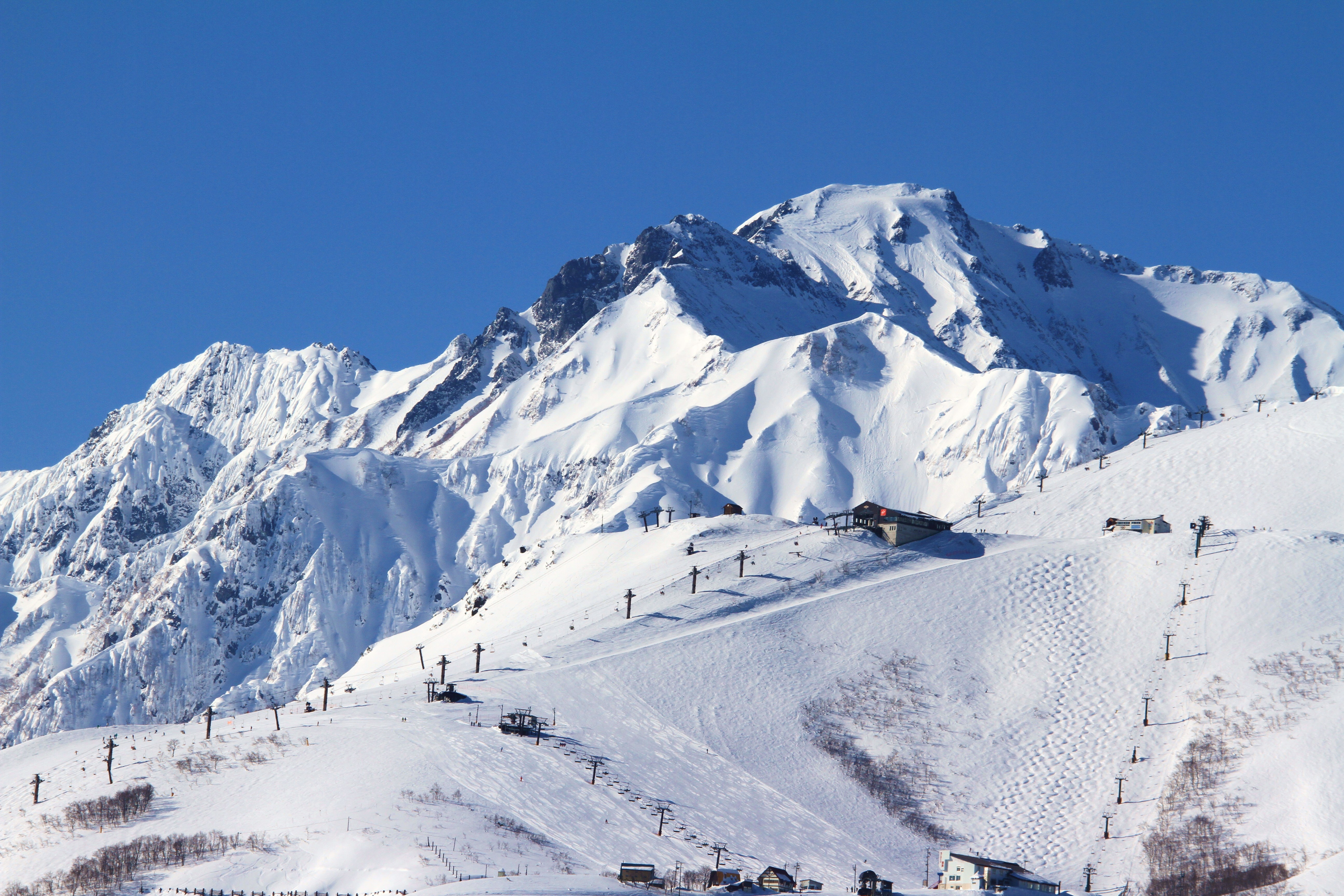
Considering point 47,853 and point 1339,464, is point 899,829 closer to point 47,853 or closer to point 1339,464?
point 47,853

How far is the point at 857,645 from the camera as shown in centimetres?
12131

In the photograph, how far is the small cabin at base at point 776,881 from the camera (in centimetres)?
8169

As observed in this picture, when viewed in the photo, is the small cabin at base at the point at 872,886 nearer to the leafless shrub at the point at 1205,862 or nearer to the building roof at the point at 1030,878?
the building roof at the point at 1030,878

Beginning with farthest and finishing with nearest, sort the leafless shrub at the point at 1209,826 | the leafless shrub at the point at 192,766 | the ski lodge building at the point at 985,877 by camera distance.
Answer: the leafless shrub at the point at 192,766
the leafless shrub at the point at 1209,826
the ski lodge building at the point at 985,877

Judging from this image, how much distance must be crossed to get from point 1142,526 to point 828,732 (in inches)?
1800

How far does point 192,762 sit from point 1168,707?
6949cm

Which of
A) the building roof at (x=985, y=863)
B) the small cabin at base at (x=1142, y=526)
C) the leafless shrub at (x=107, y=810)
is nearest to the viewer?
the building roof at (x=985, y=863)

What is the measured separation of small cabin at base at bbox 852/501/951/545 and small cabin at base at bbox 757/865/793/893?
60.9 m

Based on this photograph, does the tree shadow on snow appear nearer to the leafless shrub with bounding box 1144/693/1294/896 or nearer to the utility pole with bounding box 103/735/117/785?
the leafless shrub with bounding box 1144/693/1294/896

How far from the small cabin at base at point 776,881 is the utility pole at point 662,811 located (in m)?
10.9

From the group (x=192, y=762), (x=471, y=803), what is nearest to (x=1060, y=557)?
(x=471, y=803)

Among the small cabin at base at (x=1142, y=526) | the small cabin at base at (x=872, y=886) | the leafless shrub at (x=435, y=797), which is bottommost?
the small cabin at base at (x=872, y=886)

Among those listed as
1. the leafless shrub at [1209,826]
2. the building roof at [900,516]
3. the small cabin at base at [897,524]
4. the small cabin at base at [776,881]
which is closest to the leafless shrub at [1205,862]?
the leafless shrub at [1209,826]

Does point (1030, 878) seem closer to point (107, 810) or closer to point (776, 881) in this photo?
point (776, 881)
